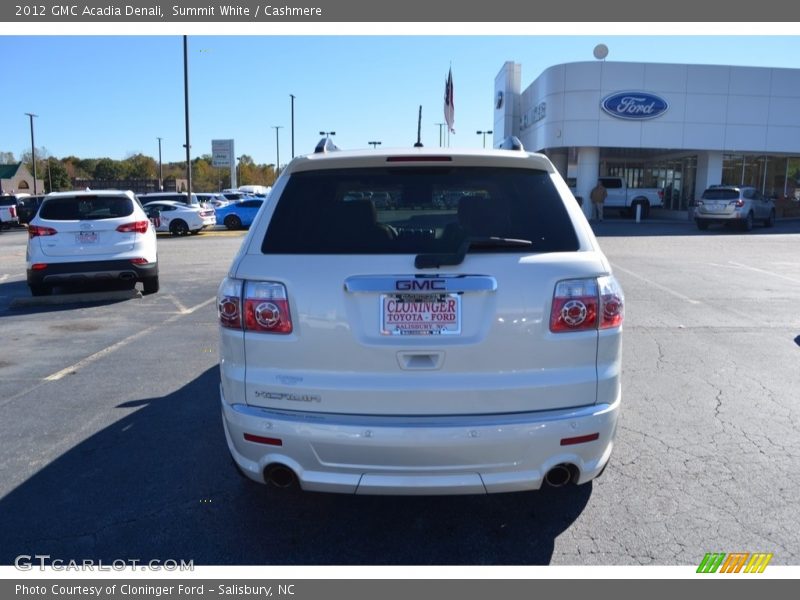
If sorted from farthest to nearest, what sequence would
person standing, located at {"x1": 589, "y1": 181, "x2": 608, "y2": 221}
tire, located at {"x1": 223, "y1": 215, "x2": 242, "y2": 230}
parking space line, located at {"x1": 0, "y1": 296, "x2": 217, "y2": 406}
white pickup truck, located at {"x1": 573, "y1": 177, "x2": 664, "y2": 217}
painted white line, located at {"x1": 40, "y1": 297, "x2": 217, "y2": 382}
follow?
white pickup truck, located at {"x1": 573, "y1": 177, "x2": 664, "y2": 217} → person standing, located at {"x1": 589, "y1": 181, "x2": 608, "y2": 221} → tire, located at {"x1": 223, "y1": 215, "x2": 242, "y2": 230} → painted white line, located at {"x1": 40, "y1": 297, "x2": 217, "y2": 382} → parking space line, located at {"x1": 0, "y1": 296, "x2": 217, "y2": 406}

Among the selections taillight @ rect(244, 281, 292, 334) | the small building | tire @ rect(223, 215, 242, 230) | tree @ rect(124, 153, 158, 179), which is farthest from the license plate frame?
tree @ rect(124, 153, 158, 179)

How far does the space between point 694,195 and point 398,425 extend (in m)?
38.0

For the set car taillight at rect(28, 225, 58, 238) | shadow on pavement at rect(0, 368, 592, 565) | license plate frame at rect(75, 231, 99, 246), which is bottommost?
shadow on pavement at rect(0, 368, 592, 565)

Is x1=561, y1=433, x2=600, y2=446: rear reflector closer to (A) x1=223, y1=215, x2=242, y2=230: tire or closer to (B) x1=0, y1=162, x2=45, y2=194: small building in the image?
(A) x1=223, y1=215, x2=242, y2=230: tire

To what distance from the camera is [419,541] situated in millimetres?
3404

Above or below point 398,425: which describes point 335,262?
above

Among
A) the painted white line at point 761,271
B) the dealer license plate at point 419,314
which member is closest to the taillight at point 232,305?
the dealer license plate at point 419,314

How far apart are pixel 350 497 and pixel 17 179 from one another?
347 feet

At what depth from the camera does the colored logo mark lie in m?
3.17

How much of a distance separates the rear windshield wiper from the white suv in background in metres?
8.66

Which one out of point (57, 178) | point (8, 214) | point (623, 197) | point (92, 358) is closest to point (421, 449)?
point (92, 358)

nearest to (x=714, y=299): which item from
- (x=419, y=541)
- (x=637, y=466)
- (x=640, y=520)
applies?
(x=637, y=466)

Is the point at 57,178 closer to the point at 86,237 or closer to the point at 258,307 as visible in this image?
the point at 86,237

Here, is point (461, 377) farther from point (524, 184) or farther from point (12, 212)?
point (12, 212)
